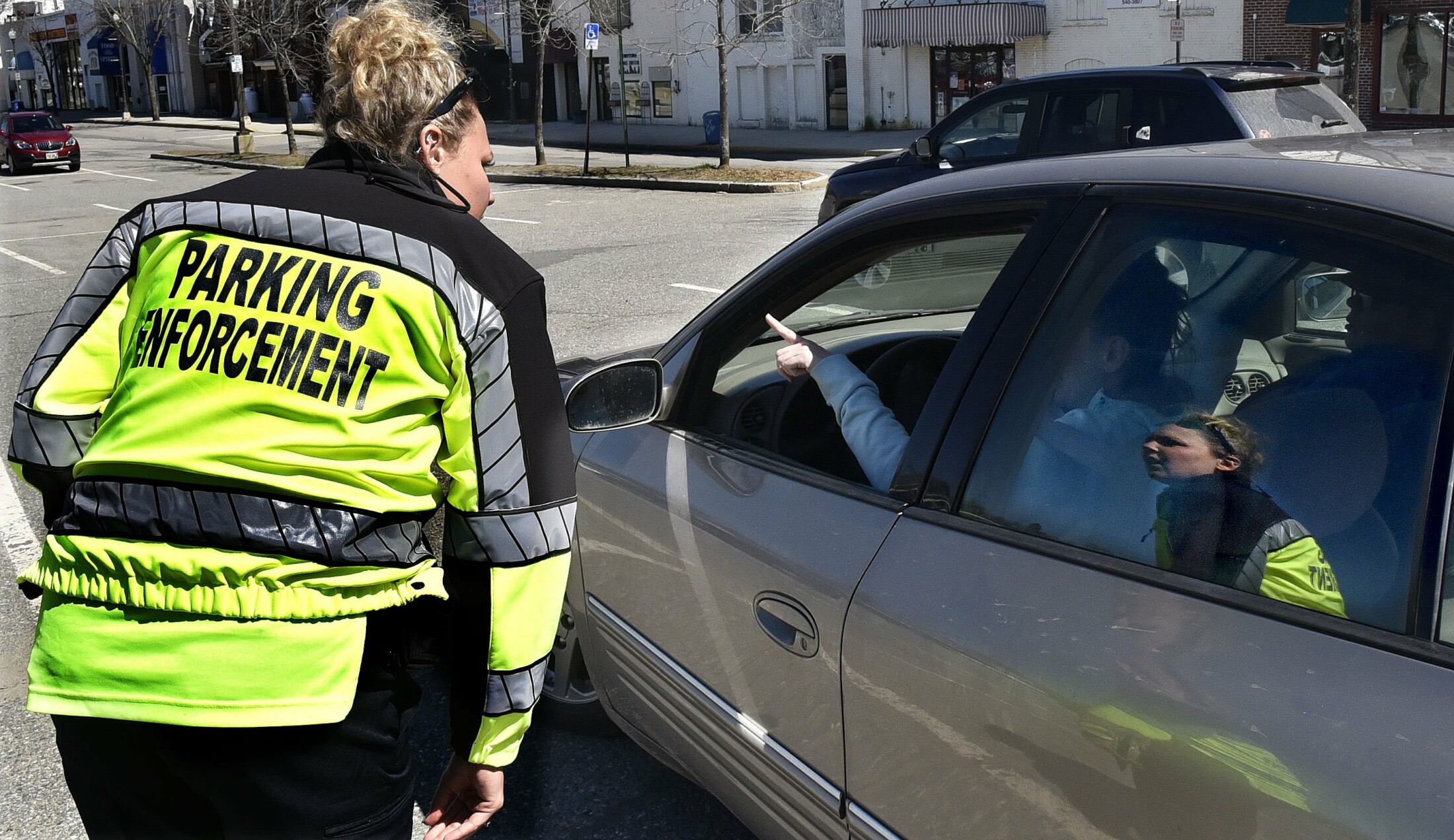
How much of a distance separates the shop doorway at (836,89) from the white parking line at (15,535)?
30932 millimetres

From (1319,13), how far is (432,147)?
27.8m

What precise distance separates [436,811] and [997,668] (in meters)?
0.86

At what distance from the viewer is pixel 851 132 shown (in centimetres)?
3459

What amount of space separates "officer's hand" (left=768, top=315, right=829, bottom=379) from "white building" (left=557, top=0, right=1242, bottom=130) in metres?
23.6

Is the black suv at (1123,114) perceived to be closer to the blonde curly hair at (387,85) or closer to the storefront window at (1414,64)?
the blonde curly hair at (387,85)

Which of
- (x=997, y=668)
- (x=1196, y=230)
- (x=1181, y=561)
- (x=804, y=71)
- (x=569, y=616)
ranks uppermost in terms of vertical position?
(x=804, y=71)

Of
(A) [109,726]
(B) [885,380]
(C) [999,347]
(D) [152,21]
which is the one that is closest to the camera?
(A) [109,726]

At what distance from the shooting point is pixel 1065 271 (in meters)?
1.97

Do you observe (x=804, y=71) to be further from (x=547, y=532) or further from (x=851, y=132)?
(x=547, y=532)

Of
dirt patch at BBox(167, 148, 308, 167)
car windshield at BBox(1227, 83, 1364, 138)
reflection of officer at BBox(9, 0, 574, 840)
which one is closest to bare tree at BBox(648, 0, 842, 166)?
dirt patch at BBox(167, 148, 308, 167)

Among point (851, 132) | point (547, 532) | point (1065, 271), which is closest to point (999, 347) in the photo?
point (1065, 271)

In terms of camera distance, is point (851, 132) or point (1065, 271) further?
point (851, 132)

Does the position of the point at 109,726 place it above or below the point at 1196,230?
below

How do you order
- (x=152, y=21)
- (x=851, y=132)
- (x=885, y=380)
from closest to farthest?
1. (x=885, y=380)
2. (x=851, y=132)
3. (x=152, y=21)
